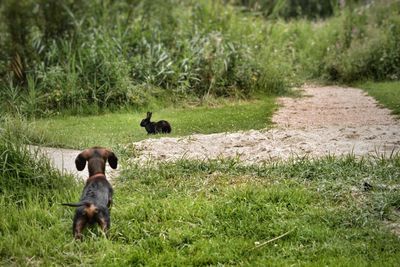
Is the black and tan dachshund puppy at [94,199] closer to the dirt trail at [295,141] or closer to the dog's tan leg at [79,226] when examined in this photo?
the dog's tan leg at [79,226]

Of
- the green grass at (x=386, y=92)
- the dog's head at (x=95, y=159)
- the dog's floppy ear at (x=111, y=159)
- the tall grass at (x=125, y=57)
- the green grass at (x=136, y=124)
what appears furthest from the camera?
the tall grass at (x=125, y=57)

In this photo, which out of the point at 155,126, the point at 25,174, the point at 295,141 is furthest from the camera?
the point at 155,126

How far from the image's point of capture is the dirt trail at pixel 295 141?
21.0ft

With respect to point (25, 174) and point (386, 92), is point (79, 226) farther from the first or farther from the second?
point (386, 92)

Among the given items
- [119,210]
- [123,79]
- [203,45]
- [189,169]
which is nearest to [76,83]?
[123,79]

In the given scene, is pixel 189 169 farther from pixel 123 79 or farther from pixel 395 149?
pixel 123 79

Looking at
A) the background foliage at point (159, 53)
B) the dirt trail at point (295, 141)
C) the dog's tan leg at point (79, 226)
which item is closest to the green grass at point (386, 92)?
the dirt trail at point (295, 141)

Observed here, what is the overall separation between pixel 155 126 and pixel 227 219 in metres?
2.91

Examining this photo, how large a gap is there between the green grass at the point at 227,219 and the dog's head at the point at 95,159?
0.37 m

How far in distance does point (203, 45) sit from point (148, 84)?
1754 mm

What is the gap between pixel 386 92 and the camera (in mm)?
10023

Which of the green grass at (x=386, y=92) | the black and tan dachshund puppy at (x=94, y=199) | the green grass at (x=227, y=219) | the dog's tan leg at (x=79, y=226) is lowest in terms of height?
the green grass at (x=386, y=92)

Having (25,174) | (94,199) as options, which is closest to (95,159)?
(94,199)

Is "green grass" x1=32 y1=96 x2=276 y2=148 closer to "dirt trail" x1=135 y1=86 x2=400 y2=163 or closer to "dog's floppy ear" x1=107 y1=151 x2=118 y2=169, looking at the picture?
"dirt trail" x1=135 y1=86 x2=400 y2=163
